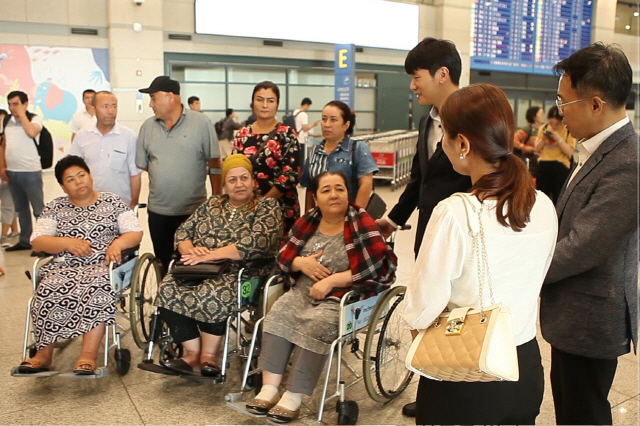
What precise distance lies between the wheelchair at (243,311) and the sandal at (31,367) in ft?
1.58

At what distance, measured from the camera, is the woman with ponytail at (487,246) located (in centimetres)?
125

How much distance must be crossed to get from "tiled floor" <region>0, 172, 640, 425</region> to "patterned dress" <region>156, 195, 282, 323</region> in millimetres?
403

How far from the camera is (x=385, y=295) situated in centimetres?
269

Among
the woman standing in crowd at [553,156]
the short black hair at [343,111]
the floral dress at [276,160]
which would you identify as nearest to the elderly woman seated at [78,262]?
the floral dress at [276,160]

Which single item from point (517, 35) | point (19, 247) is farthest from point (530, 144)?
point (19, 247)

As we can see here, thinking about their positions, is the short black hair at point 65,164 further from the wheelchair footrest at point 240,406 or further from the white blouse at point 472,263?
the white blouse at point 472,263

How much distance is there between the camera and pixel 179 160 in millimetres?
3408

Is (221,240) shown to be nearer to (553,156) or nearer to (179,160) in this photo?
(179,160)

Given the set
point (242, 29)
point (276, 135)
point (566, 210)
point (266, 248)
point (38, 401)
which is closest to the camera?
point (566, 210)

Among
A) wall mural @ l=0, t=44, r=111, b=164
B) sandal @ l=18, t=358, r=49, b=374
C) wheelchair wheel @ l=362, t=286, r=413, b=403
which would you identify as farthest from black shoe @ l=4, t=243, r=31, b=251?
wheelchair wheel @ l=362, t=286, r=413, b=403

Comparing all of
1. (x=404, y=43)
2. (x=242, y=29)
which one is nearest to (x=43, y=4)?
(x=242, y=29)

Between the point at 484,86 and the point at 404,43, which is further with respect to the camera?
the point at 404,43

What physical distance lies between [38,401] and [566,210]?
8.05ft

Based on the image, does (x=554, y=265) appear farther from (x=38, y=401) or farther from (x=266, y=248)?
(x=38, y=401)
